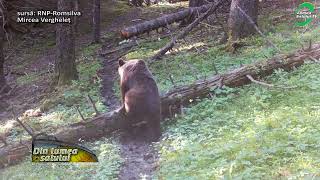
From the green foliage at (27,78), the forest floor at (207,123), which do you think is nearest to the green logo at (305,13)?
the forest floor at (207,123)

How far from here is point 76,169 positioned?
765 cm

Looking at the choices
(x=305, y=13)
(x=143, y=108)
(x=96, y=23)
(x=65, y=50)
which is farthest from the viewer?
(x=96, y=23)

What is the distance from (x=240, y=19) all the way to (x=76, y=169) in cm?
766

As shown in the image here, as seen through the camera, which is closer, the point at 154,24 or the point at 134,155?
the point at 134,155

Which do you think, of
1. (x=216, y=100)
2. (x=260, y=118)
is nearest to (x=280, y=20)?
(x=216, y=100)

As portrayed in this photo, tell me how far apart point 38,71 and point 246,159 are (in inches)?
541

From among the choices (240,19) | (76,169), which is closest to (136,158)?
(76,169)

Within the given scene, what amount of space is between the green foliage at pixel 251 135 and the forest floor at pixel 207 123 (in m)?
0.02

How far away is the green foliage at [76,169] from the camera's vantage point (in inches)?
287

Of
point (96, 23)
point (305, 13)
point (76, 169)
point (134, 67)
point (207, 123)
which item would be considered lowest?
point (76, 169)

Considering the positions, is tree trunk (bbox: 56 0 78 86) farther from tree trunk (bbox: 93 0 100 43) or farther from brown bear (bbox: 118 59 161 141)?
tree trunk (bbox: 93 0 100 43)

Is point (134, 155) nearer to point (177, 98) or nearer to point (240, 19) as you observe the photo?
point (177, 98)

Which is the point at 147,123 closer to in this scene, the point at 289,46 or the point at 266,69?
the point at 266,69

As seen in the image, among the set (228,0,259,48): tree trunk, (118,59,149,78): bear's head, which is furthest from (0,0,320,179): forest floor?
(118,59,149,78): bear's head
